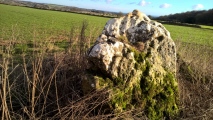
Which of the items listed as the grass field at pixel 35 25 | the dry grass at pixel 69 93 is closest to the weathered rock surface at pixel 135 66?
the dry grass at pixel 69 93

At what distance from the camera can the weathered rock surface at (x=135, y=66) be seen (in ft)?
14.9

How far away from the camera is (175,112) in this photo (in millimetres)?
5027

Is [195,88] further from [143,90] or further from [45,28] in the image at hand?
[45,28]

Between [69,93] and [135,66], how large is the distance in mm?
1389

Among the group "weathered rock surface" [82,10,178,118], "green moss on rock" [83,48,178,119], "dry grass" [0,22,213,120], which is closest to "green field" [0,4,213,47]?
"dry grass" [0,22,213,120]

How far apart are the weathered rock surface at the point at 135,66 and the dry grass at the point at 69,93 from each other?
22 centimetres

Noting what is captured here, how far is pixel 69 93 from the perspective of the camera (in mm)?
4777

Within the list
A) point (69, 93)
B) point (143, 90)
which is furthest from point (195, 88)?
point (69, 93)

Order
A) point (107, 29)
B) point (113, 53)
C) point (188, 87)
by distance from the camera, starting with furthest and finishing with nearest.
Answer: point (188, 87), point (107, 29), point (113, 53)

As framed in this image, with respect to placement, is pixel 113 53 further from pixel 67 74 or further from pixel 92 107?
pixel 67 74

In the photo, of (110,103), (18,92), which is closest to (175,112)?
(110,103)

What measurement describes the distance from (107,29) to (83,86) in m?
1.54

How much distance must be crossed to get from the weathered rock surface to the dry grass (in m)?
0.22

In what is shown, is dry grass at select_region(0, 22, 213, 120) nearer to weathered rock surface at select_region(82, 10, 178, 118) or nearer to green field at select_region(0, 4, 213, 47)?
weathered rock surface at select_region(82, 10, 178, 118)
